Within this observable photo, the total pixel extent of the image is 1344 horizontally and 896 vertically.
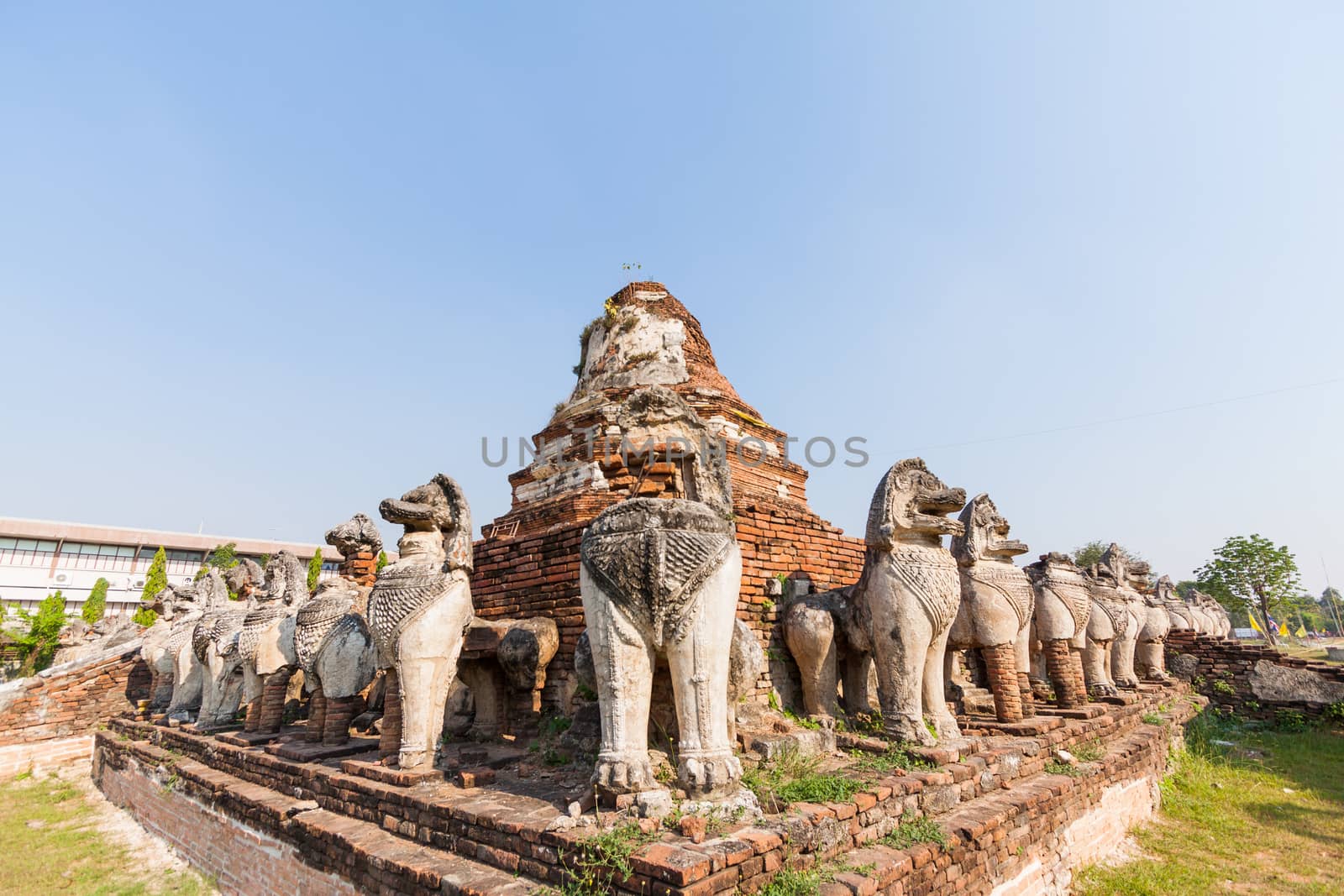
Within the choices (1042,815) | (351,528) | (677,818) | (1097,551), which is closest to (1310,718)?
(1042,815)

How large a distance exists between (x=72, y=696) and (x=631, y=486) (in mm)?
13329

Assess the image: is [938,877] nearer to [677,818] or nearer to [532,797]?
[677,818]

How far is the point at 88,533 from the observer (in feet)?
124

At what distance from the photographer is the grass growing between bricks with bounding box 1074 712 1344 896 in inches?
210

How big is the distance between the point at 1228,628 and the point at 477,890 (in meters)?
22.2

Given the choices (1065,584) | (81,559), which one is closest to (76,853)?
(1065,584)

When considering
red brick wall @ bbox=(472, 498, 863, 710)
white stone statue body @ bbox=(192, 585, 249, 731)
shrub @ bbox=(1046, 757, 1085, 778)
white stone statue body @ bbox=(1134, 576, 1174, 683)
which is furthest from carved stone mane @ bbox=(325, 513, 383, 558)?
white stone statue body @ bbox=(1134, 576, 1174, 683)

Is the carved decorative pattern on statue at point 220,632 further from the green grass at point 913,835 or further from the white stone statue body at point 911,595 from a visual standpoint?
the green grass at point 913,835

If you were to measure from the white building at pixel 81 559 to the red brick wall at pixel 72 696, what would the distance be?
89.8 ft

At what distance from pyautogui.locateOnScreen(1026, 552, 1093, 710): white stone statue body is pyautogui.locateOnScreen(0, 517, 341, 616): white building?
41020 mm

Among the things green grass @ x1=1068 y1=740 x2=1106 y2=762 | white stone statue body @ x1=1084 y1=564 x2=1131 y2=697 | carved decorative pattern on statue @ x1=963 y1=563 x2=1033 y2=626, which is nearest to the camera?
green grass @ x1=1068 y1=740 x2=1106 y2=762

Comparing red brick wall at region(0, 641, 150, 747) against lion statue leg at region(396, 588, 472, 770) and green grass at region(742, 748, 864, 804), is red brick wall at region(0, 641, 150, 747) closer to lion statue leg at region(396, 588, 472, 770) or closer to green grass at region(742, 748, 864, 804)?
lion statue leg at region(396, 588, 472, 770)

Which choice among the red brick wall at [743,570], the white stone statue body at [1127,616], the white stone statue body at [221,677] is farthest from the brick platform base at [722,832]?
the white stone statue body at [1127,616]

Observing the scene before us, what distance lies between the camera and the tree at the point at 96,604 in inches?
1161
